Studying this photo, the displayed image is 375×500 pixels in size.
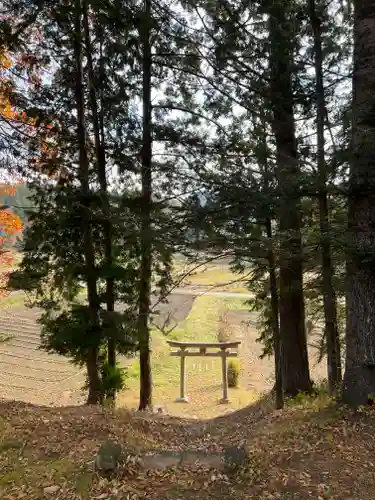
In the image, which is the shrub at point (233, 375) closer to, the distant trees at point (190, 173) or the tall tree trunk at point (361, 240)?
the distant trees at point (190, 173)

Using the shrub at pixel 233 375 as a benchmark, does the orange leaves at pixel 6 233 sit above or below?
above

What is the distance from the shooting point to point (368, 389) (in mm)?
4172

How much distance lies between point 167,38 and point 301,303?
18.0 feet

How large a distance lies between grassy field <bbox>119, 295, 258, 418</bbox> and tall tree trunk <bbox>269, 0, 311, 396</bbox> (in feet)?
17.1

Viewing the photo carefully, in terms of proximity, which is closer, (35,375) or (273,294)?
(273,294)

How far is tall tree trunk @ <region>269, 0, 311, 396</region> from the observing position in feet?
15.1

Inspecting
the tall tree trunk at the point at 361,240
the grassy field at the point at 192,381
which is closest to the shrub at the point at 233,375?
the grassy field at the point at 192,381

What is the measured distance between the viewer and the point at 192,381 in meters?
15.0

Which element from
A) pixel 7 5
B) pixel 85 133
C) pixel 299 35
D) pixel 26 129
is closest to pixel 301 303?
pixel 299 35

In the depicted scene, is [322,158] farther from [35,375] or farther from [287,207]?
[35,375]

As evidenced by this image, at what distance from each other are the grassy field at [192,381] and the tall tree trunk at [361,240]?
771 cm

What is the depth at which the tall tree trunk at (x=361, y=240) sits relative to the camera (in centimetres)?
406

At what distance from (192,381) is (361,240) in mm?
12247

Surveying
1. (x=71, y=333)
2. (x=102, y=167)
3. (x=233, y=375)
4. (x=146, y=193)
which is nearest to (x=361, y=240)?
(x=146, y=193)
